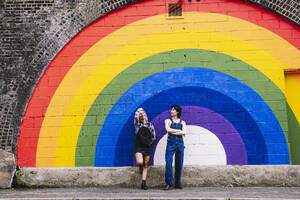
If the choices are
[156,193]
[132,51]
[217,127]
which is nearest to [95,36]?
[132,51]

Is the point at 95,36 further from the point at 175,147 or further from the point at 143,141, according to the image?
the point at 175,147

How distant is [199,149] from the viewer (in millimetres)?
7582

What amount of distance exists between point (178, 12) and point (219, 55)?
1.36 m

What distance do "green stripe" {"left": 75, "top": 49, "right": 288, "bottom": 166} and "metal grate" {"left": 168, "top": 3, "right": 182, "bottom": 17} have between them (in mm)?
865

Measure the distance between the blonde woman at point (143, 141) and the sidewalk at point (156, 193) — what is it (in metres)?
0.50

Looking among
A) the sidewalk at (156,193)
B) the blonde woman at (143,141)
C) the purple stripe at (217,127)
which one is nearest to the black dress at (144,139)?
the blonde woman at (143,141)

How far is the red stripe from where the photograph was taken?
7.75 m

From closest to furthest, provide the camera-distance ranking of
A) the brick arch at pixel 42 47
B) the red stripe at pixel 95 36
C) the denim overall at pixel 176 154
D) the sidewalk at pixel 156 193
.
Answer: the sidewalk at pixel 156 193, the denim overall at pixel 176 154, the red stripe at pixel 95 36, the brick arch at pixel 42 47

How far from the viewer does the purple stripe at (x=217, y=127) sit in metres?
7.51

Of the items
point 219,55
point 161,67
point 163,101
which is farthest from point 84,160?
point 219,55

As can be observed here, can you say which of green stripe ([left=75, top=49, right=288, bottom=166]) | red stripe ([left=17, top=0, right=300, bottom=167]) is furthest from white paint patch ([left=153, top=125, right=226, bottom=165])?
red stripe ([left=17, top=0, right=300, bottom=167])

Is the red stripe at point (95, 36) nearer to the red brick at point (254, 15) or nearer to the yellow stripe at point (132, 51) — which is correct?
the red brick at point (254, 15)

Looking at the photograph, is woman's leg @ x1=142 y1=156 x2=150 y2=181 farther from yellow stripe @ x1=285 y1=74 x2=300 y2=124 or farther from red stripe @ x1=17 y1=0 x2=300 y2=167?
yellow stripe @ x1=285 y1=74 x2=300 y2=124

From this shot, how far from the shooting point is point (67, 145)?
25.6 feet
